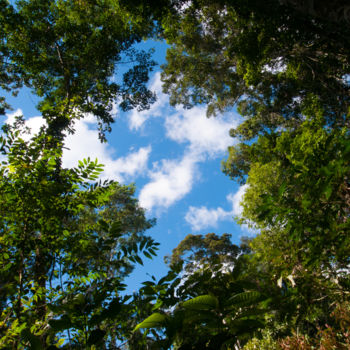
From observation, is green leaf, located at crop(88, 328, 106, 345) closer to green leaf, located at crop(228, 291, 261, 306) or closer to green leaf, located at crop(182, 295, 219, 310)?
green leaf, located at crop(182, 295, 219, 310)

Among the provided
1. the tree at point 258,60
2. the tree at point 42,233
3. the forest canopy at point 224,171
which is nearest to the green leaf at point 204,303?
the forest canopy at point 224,171

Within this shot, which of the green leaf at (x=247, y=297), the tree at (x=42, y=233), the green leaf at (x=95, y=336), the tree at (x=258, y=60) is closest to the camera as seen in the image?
the green leaf at (x=247, y=297)

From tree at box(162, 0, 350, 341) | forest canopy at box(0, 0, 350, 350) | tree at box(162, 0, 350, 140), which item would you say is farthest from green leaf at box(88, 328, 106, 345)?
tree at box(162, 0, 350, 140)

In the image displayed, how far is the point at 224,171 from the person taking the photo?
67.7ft

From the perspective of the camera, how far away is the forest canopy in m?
1.14

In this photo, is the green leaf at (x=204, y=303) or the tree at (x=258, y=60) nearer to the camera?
the green leaf at (x=204, y=303)

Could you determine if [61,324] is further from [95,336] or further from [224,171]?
[224,171]

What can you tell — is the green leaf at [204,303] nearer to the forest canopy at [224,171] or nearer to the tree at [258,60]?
the forest canopy at [224,171]

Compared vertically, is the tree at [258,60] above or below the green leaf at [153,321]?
above

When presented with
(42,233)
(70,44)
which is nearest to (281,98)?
(70,44)

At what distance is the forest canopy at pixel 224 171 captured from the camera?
3.76 ft

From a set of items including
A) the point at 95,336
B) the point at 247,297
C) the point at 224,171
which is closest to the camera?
the point at 247,297

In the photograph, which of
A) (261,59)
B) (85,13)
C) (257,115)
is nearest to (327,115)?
(257,115)

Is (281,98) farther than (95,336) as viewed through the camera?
Yes
